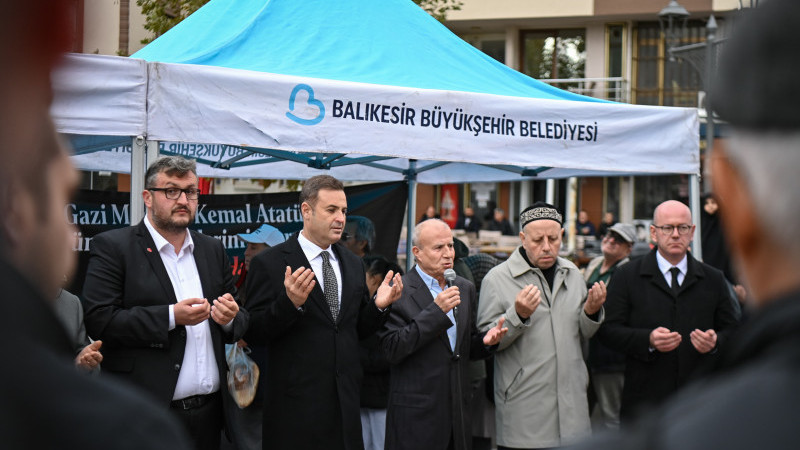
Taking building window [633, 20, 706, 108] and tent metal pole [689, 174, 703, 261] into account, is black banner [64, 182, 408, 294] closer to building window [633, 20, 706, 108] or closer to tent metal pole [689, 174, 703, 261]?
tent metal pole [689, 174, 703, 261]

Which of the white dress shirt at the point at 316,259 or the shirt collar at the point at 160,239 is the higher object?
the shirt collar at the point at 160,239

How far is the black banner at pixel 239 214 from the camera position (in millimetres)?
6414

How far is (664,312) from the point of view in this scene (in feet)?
19.2

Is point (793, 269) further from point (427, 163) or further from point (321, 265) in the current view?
point (427, 163)

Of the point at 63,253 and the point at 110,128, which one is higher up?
the point at 110,128

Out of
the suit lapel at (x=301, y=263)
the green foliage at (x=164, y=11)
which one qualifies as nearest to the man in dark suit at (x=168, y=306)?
the suit lapel at (x=301, y=263)

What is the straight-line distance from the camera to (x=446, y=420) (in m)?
5.20

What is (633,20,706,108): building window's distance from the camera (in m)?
30.4

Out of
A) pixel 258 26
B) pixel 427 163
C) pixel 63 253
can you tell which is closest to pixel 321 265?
pixel 258 26

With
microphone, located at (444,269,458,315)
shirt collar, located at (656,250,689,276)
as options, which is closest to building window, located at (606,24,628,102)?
shirt collar, located at (656,250,689,276)

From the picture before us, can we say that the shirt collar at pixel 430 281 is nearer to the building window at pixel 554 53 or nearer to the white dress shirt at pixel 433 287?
the white dress shirt at pixel 433 287

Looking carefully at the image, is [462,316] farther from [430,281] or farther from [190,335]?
[190,335]

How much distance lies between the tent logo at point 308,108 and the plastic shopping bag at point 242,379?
57.3 inches

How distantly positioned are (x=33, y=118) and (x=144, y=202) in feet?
13.2
